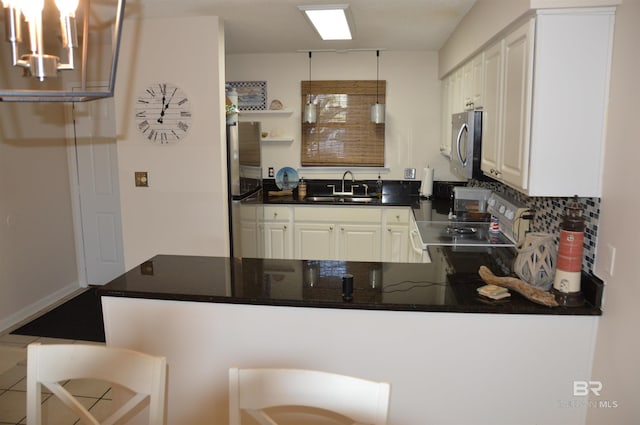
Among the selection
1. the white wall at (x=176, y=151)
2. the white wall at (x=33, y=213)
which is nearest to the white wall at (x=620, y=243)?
the white wall at (x=176, y=151)

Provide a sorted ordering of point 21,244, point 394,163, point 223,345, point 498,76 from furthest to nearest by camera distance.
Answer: point 394,163, point 21,244, point 498,76, point 223,345

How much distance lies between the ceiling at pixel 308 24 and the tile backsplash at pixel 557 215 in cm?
129

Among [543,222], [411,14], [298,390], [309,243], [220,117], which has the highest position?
[411,14]

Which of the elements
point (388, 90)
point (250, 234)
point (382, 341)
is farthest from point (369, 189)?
point (382, 341)

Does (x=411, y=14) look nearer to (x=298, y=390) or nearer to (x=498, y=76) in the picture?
(x=498, y=76)

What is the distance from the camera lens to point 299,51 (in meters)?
5.06

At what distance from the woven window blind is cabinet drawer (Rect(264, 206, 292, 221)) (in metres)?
0.67

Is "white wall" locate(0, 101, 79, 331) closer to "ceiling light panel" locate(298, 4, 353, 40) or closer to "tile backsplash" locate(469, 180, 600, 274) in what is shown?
"ceiling light panel" locate(298, 4, 353, 40)

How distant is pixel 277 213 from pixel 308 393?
144 inches

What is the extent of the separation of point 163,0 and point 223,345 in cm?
218

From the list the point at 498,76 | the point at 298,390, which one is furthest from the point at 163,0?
the point at 298,390

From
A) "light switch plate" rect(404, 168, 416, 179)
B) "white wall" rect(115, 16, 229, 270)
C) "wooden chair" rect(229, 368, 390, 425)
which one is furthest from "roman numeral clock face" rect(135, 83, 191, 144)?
"wooden chair" rect(229, 368, 390, 425)

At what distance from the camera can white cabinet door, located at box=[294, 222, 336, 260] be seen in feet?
16.1

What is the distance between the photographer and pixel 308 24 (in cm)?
375
